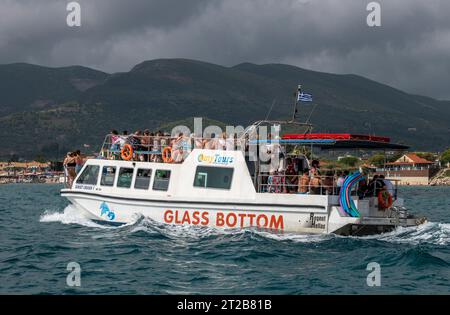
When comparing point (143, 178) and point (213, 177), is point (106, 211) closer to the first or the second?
point (143, 178)

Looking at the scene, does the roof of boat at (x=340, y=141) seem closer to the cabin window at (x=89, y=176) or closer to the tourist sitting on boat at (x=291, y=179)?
the tourist sitting on boat at (x=291, y=179)

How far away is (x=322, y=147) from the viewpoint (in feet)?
76.9

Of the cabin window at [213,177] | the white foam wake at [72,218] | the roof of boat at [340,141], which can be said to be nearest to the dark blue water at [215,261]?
the white foam wake at [72,218]

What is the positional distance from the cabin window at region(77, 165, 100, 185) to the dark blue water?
1.78 meters

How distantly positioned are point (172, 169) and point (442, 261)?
9.68 meters

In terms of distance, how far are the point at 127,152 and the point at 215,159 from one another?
3.74 metres

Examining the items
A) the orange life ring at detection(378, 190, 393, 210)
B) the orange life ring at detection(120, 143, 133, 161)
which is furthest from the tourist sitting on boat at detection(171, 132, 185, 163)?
the orange life ring at detection(378, 190, 393, 210)

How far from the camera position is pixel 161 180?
2366cm

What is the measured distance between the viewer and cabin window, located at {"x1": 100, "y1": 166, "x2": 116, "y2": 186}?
24806 mm

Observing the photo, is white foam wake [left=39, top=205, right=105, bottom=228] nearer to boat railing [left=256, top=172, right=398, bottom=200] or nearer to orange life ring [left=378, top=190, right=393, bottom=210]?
boat railing [left=256, top=172, right=398, bottom=200]

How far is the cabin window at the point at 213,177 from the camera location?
22.7 meters

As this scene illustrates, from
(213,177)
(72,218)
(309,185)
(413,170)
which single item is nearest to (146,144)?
(213,177)
